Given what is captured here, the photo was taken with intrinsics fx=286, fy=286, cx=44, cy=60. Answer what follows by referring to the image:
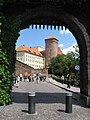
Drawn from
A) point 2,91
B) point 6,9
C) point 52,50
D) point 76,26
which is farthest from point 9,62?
point 52,50

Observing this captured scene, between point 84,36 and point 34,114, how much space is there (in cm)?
515

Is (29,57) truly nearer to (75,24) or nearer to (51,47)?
(51,47)

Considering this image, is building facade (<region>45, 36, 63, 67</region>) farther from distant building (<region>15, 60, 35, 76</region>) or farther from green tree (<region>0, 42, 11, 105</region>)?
green tree (<region>0, 42, 11, 105</region>)

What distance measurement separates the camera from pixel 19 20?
14.0 metres

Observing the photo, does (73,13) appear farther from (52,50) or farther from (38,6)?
(52,50)

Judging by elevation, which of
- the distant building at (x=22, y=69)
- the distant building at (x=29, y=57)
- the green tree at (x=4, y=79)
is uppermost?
the distant building at (x=29, y=57)

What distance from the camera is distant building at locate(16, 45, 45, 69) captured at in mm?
130125

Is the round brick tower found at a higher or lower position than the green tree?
higher

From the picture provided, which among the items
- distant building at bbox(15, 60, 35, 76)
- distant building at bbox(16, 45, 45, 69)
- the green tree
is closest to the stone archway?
the green tree

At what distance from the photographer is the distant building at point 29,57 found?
13012 cm

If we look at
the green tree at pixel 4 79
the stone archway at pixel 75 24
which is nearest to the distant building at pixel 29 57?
the stone archway at pixel 75 24

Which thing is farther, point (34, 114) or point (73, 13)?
point (73, 13)

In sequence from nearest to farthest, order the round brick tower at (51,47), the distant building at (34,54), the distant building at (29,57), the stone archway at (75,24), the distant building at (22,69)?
the stone archway at (75,24), the distant building at (22,69), the distant building at (29,57), the distant building at (34,54), the round brick tower at (51,47)

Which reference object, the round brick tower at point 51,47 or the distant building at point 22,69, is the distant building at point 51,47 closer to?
the round brick tower at point 51,47
